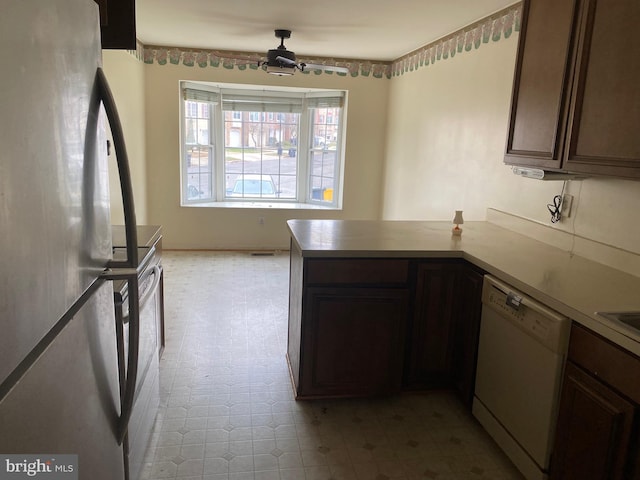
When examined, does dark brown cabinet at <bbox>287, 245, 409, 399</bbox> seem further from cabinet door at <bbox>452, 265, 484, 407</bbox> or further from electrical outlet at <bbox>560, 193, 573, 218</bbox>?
electrical outlet at <bbox>560, 193, 573, 218</bbox>

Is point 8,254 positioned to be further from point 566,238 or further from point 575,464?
point 566,238

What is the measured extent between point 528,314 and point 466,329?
0.61 meters

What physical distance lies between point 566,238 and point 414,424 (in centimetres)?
134

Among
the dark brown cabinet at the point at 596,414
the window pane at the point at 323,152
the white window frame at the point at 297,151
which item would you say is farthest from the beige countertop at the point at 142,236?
the window pane at the point at 323,152

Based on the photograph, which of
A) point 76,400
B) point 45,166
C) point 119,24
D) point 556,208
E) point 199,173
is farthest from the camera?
point 199,173

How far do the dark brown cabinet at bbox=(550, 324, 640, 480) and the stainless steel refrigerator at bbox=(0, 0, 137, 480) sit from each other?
4.90 ft

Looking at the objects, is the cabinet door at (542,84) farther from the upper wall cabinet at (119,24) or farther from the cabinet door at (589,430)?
the upper wall cabinet at (119,24)

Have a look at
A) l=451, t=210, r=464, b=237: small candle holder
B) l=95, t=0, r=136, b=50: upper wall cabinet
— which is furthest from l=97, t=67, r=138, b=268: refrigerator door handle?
l=451, t=210, r=464, b=237: small candle holder

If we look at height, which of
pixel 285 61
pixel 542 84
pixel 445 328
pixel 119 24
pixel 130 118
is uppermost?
pixel 285 61

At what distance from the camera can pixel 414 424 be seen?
252cm

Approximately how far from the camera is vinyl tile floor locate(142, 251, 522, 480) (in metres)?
2.15

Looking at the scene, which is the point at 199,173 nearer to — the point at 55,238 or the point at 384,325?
the point at 384,325

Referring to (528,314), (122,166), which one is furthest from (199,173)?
(122,166)

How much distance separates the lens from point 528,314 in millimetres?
1967
